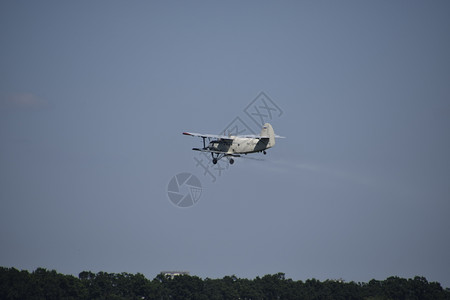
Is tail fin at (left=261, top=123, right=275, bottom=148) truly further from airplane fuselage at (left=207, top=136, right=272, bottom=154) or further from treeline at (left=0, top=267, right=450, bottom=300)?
treeline at (left=0, top=267, right=450, bottom=300)

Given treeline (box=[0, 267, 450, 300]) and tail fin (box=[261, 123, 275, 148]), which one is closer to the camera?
tail fin (box=[261, 123, 275, 148])

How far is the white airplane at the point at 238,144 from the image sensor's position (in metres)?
88.5

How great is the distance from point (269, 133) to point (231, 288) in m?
109

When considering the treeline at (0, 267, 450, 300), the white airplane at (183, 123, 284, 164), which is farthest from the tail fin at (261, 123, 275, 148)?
the treeline at (0, 267, 450, 300)

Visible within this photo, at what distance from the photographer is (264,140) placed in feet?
290

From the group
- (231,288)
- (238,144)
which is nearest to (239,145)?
(238,144)

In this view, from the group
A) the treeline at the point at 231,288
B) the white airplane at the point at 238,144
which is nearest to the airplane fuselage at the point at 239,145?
the white airplane at the point at 238,144

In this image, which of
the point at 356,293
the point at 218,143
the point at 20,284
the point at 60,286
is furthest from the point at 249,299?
the point at 218,143

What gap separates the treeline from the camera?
547 ft

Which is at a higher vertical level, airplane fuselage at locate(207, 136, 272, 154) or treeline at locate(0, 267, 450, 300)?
treeline at locate(0, 267, 450, 300)

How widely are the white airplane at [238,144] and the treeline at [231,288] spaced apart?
259 ft

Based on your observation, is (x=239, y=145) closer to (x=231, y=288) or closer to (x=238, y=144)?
(x=238, y=144)

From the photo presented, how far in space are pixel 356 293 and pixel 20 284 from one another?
3508 inches

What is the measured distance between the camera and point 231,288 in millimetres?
189625
